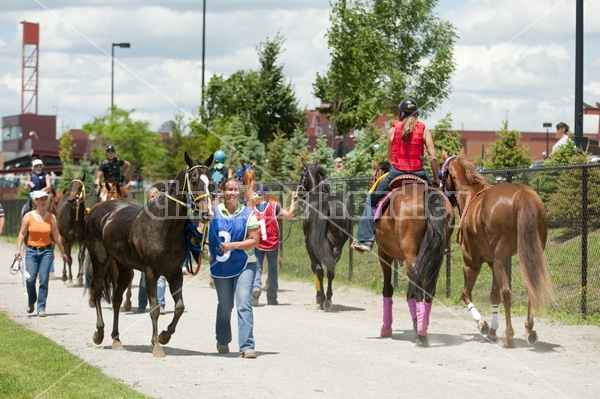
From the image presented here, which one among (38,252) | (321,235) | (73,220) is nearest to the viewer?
(38,252)

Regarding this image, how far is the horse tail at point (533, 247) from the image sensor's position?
41.1ft

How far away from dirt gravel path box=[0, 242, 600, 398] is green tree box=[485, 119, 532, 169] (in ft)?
45.3

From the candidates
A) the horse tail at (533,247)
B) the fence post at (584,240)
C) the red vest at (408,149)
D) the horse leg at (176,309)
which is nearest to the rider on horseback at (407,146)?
the red vest at (408,149)

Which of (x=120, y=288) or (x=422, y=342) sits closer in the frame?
(x=422, y=342)

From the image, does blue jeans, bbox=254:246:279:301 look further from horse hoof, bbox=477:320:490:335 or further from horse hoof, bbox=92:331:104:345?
horse hoof, bbox=477:320:490:335

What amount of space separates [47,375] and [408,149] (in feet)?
19.5

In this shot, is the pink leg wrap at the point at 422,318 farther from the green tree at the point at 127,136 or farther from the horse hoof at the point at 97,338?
the green tree at the point at 127,136

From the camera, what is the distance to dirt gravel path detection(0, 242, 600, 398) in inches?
394

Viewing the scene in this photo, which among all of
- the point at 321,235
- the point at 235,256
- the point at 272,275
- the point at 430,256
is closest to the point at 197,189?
the point at 235,256

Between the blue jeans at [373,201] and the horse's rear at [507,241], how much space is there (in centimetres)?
106

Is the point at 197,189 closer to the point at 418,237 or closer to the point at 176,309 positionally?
the point at 176,309

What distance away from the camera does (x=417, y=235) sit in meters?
13.7

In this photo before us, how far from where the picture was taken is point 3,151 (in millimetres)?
154375

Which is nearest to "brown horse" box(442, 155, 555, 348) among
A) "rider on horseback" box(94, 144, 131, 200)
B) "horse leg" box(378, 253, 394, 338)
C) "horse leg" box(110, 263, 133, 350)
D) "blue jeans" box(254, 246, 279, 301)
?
"horse leg" box(378, 253, 394, 338)
